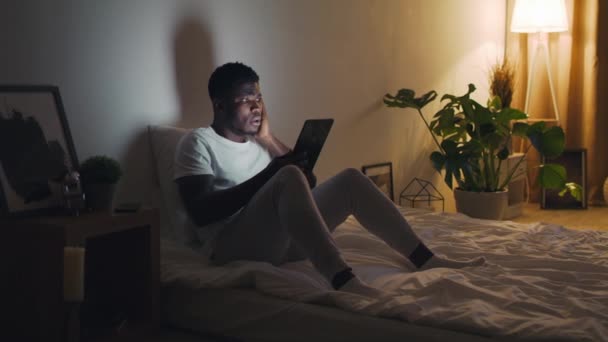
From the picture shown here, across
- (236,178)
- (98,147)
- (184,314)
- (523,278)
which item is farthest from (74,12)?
(523,278)

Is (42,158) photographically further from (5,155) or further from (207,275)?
(207,275)

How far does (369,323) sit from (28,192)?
3.17 feet

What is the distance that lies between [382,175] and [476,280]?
1.97 meters

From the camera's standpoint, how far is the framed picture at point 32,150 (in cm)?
169

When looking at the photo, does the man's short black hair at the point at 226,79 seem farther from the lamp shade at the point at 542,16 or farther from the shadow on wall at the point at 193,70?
the lamp shade at the point at 542,16

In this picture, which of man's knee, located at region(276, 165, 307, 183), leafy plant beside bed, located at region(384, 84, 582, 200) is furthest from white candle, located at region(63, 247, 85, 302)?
leafy plant beside bed, located at region(384, 84, 582, 200)

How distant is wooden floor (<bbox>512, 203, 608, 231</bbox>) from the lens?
394 centimetres

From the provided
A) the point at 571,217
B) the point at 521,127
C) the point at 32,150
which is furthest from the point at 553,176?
the point at 32,150

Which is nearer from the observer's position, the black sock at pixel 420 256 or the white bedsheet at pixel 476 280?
the white bedsheet at pixel 476 280

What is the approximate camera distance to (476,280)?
5.43 feet

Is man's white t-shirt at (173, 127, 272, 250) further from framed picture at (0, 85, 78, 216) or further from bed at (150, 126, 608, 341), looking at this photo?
framed picture at (0, 85, 78, 216)

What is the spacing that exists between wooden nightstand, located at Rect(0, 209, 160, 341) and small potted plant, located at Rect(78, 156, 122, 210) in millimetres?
68

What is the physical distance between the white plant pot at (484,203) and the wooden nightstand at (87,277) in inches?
95.9

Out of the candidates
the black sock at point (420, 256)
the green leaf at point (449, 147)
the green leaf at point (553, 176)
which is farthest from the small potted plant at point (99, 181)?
the green leaf at point (553, 176)
